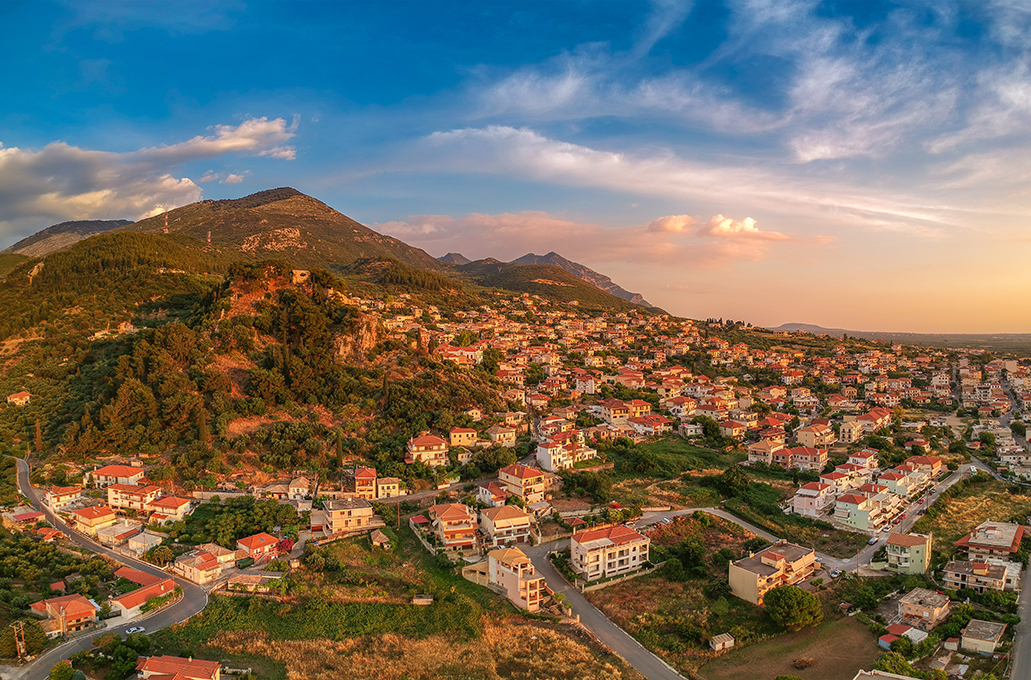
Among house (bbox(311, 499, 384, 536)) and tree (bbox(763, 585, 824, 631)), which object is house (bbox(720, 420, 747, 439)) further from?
house (bbox(311, 499, 384, 536))

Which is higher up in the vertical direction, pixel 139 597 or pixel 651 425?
pixel 651 425

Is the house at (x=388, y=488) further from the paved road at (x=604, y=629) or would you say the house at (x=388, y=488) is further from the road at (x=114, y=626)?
the road at (x=114, y=626)

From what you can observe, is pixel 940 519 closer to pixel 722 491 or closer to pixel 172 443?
pixel 722 491

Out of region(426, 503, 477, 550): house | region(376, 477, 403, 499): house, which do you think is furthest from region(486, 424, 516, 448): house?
region(426, 503, 477, 550): house

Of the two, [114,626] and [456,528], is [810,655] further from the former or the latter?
[114,626]

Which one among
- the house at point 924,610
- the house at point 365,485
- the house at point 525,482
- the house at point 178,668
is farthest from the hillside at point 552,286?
the house at point 178,668

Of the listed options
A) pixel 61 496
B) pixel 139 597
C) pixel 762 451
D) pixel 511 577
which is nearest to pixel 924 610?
pixel 511 577
